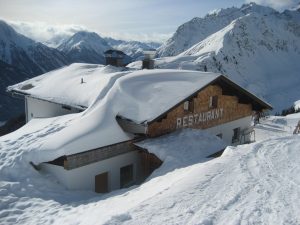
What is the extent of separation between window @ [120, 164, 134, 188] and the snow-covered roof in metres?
1.57

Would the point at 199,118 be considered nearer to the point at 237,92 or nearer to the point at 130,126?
the point at 237,92

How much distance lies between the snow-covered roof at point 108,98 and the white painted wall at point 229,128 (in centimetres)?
318

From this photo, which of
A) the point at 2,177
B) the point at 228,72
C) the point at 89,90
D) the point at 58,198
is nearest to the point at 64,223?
the point at 58,198

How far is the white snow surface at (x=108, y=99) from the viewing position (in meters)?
15.1

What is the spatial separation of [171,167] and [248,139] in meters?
12.1

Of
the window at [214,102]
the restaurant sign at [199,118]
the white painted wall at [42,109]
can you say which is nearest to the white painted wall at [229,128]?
the restaurant sign at [199,118]

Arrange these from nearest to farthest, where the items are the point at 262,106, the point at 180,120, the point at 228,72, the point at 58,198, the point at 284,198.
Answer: the point at 284,198 < the point at 58,198 < the point at 180,120 < the point at 262,106 < the point at 228,72

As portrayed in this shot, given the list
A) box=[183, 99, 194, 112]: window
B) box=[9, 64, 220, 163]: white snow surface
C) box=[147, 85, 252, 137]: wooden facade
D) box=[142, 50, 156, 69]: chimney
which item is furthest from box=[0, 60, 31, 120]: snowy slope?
box=[183, 99, 194, 112]: window

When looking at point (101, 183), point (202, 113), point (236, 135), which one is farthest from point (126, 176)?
point (236, 135)

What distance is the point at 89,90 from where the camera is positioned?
2033 cm

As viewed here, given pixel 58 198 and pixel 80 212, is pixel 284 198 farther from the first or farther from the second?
pixel 58 198

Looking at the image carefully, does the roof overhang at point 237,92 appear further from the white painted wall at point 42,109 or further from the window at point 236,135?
the white painted wall at point 42,109

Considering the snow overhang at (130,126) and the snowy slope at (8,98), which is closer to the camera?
the snow overhang at (130,126)

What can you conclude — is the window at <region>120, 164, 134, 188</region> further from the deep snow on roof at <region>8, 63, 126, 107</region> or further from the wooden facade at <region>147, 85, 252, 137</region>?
the deep snow on roof at <region>8, 63, 126, 107</region>
